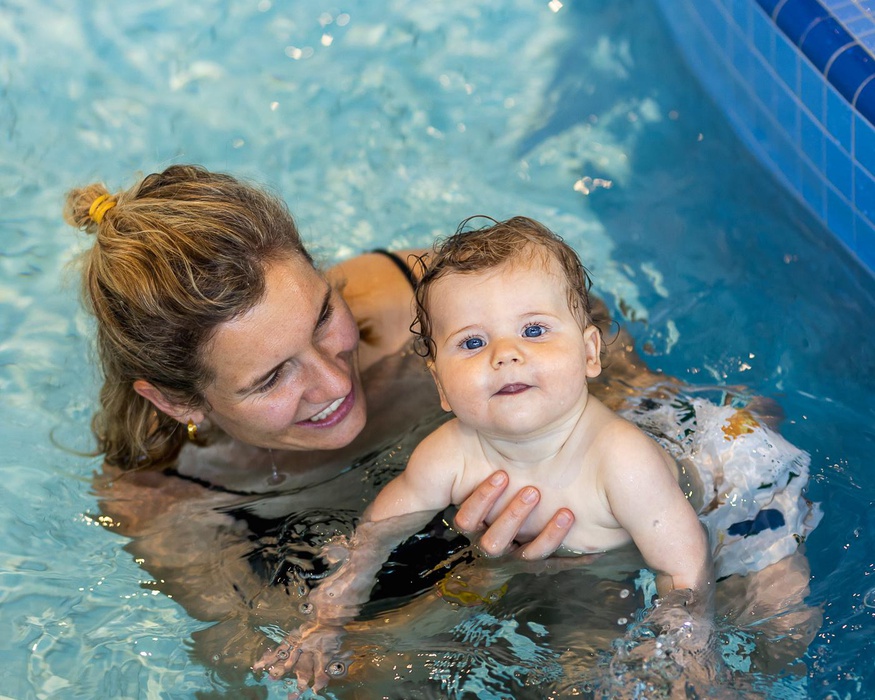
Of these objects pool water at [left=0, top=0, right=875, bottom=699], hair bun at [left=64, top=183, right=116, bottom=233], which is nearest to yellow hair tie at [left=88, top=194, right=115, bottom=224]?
hair bun at [left=64, top=183, right=116, bottom=233]

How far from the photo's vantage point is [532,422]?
2.18 m

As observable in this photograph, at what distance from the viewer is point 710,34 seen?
13.5ft

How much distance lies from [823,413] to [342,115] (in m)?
2.52

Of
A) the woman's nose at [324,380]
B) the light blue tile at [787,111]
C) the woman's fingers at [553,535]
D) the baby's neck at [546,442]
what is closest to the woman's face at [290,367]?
the woman's nose at [324,380]

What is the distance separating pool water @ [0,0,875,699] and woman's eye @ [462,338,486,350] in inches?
26.0

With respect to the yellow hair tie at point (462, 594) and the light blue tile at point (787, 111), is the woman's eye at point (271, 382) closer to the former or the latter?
the yellow hair tie at point (462, 594)

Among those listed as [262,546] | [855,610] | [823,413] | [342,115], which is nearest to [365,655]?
[262,546]

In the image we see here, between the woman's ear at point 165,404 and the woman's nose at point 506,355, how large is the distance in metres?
0.91

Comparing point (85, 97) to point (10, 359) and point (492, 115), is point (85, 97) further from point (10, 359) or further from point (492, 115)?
point (492, 115)

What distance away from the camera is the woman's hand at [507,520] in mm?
2309

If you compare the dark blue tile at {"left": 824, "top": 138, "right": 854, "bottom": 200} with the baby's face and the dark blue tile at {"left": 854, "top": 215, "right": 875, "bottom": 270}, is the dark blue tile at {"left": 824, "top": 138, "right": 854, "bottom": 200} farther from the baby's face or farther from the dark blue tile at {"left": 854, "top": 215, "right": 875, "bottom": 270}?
the baby's face

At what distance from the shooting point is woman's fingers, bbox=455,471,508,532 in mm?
2377

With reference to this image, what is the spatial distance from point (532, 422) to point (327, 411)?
2.21 ft

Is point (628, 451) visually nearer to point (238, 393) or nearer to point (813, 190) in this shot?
point (238, 393)
